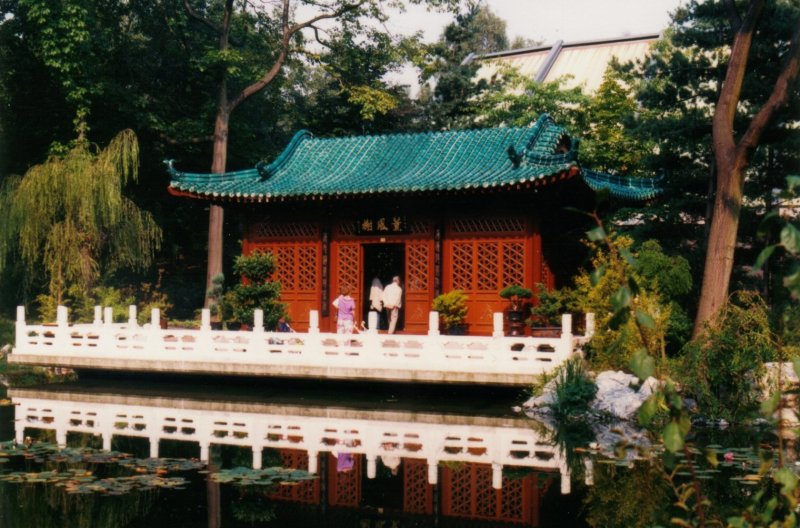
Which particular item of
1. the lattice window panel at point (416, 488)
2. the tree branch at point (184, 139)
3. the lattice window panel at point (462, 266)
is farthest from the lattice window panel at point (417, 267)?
the tree branch at point (184, 139)

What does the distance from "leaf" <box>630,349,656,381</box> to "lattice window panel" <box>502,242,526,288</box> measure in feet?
43.0

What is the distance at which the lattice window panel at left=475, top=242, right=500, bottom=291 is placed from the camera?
52.3ft

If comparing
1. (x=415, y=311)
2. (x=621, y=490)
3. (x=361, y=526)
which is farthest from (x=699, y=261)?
(x=361, y=526)

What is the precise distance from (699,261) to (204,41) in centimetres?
1447

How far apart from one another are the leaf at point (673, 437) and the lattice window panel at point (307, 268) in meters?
14.7

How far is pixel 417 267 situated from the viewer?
658 inches

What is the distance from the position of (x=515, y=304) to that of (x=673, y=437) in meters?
12.5

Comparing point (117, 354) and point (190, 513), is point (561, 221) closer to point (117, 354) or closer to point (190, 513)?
point (117, 354)

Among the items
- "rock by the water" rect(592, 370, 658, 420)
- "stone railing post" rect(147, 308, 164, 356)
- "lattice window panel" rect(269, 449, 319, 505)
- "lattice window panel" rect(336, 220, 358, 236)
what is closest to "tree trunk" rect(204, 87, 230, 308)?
"lattice window panel" rect(336, 220, 358, 236)

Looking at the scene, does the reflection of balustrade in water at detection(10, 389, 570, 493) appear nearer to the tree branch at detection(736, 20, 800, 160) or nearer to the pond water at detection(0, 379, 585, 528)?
the pond water at detection(0, 379, 585, 528)

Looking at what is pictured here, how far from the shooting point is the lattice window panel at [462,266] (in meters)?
16.2

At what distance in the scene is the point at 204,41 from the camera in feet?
84.7

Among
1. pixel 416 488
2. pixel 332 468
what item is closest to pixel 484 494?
pixel 416 488

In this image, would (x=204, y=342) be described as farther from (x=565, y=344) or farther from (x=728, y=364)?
(x=728, y=364)
